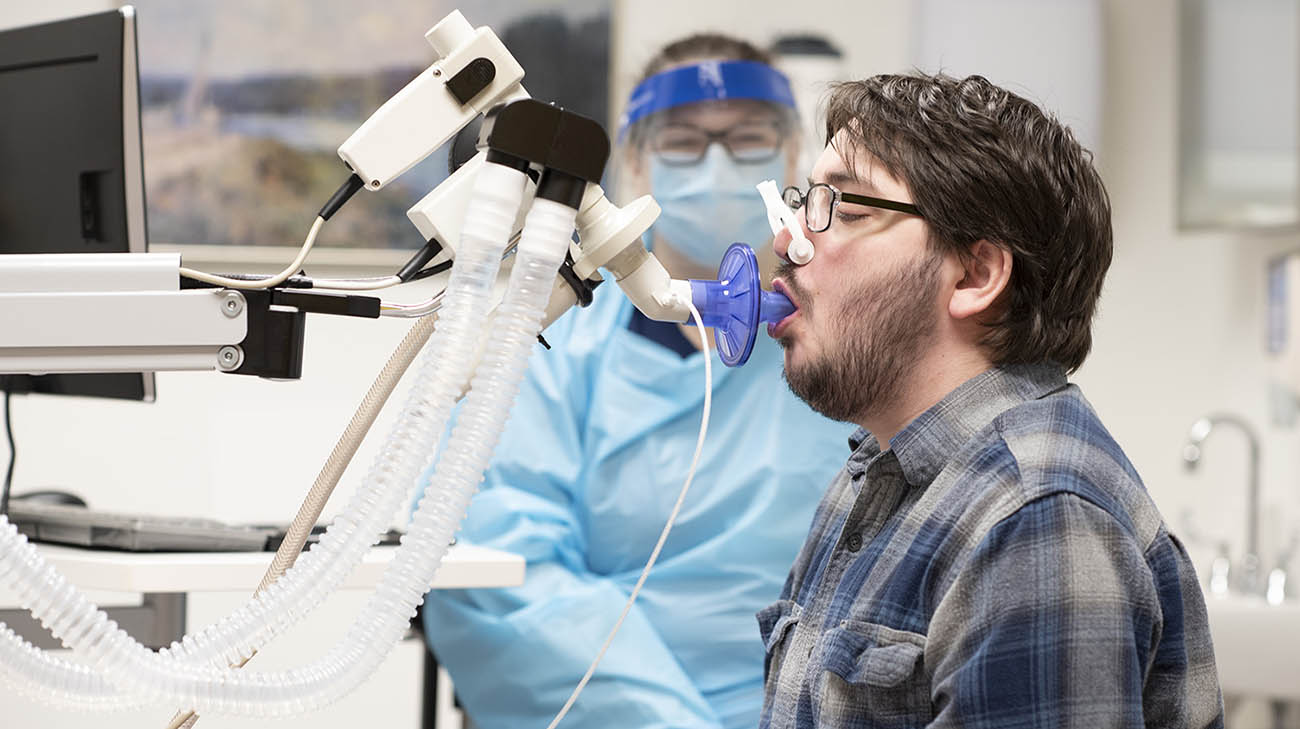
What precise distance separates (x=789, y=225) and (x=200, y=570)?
66 cm

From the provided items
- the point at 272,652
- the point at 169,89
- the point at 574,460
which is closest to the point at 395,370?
the point at 574,460

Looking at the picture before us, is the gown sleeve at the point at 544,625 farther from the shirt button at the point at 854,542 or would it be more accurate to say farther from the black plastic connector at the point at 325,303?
the black plastic connector at the point at 325,303

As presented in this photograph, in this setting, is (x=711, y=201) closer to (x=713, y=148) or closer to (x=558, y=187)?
(x=713, y=148)

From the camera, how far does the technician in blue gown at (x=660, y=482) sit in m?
1.58

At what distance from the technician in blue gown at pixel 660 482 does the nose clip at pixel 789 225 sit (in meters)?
0.65

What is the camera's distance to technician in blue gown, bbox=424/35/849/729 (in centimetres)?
158

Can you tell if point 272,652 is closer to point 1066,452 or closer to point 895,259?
point 895,259

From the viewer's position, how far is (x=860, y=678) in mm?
902

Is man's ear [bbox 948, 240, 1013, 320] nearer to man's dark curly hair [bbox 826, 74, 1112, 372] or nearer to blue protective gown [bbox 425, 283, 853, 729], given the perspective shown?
man's dark curly hair [bbox 826, 74, 1112, 372]

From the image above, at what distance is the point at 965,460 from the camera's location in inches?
37.7

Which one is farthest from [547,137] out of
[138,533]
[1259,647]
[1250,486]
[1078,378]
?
[1078,378]

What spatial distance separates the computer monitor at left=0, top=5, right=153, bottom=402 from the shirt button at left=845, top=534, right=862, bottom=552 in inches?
31.6

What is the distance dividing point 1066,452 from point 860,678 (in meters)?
0.21

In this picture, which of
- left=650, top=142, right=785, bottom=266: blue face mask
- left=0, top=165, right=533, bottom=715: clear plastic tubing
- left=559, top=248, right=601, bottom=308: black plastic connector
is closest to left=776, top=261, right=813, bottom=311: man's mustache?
left=559, top=248, right=601, bottom=308: black plastic connector
